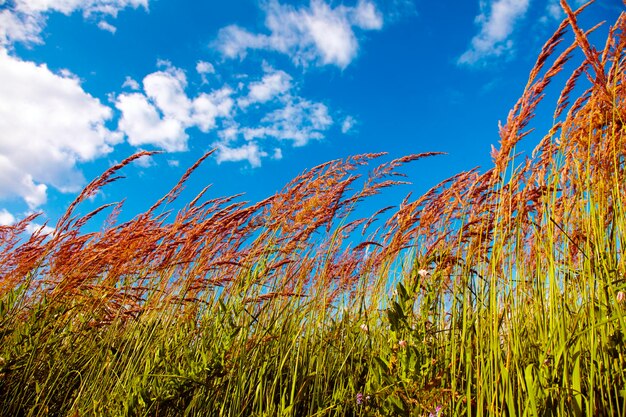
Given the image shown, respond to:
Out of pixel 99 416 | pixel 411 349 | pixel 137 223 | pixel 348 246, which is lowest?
pixel 99 416

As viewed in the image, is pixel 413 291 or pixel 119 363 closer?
pixel 413 291

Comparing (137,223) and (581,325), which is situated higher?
(137,223)

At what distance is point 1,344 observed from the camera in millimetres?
2389

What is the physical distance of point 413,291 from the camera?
173 centimetres

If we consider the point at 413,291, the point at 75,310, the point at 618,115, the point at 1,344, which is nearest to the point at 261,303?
the point at 413,291

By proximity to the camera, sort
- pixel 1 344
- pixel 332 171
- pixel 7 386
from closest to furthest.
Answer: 1. pixel 7 386
2. pixel 1 344
3. pixel 332 171

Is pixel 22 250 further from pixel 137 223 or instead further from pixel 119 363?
pixel 119 363

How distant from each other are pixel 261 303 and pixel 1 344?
145cm

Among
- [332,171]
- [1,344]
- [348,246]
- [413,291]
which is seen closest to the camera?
[413,291]

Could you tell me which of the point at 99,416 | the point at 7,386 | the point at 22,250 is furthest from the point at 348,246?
the point at 22,250

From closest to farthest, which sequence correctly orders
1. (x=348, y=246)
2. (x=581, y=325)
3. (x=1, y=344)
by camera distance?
1. (x=581, y=325)
2. (x=1, y=344)
3. (x=348, y=246)

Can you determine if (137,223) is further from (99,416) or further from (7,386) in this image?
(99,416)

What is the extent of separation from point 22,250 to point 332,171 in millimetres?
2288

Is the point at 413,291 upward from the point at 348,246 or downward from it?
downward
